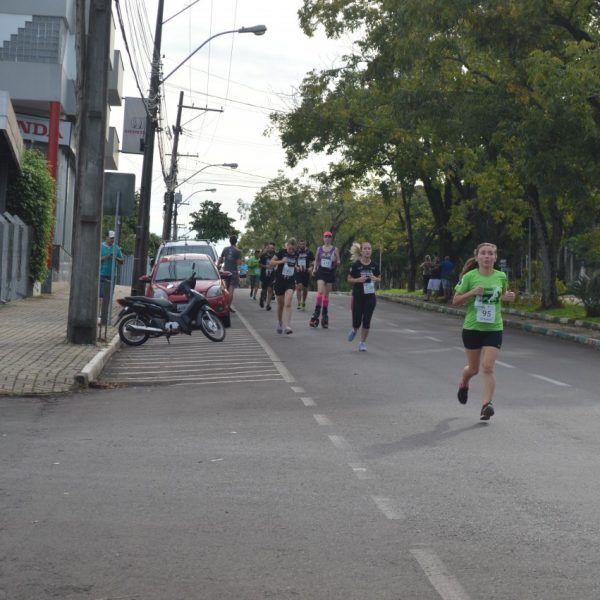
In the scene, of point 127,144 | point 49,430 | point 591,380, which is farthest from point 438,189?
point 49,430

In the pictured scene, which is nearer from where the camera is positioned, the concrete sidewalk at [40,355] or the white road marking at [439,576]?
the white road marking at [439,576]

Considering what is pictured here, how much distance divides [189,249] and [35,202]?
23.8 feet

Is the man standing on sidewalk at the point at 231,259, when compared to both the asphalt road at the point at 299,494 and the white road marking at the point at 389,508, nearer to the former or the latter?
the asphalt road at the point at 299,494

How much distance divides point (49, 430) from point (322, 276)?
46.7ft

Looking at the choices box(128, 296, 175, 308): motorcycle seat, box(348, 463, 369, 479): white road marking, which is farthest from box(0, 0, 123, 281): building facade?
box(348, 463, 369, 479): white road marking

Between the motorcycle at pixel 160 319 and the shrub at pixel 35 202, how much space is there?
14842 mm

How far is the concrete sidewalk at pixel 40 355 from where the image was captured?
13.5m

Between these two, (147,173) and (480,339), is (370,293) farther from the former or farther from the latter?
(147,173)

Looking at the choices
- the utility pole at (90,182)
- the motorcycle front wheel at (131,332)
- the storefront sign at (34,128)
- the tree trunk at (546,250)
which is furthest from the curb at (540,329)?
the storefront sign at (34,128)

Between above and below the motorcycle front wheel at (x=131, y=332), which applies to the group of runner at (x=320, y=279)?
above

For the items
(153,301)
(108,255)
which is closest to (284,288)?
(153,301)

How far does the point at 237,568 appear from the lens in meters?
5.68

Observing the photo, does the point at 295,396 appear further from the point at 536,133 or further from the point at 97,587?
the point at 536,133

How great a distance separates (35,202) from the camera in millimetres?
35125
